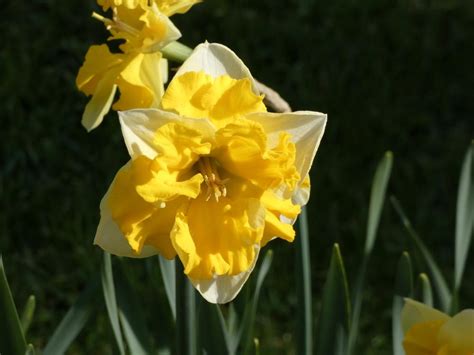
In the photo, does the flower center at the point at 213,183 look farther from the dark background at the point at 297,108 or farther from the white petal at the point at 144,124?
the dark background at the point at 297,108

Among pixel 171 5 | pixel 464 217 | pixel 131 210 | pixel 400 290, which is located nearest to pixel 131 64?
pixel 171 5

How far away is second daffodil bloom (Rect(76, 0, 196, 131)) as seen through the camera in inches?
49.1

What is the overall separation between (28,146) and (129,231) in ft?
6.52

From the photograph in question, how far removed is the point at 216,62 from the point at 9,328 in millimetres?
514

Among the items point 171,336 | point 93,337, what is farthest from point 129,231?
point 93,337

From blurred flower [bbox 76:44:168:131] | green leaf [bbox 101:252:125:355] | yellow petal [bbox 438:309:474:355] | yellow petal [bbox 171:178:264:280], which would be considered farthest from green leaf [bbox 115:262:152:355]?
yellow petal [bbox 438:309:474:355]

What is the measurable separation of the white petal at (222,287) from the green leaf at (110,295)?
13.6 inches

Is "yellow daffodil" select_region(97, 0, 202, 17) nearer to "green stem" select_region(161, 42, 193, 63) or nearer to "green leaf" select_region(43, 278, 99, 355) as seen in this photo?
"green stem" select_region(161, 42, 193, 63)

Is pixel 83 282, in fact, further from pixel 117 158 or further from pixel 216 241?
pixel 216 241

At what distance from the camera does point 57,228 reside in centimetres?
A: 283

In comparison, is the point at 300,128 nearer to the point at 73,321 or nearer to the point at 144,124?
the point at 144,124

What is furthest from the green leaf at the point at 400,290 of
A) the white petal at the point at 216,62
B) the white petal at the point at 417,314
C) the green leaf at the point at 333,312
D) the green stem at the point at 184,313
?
the white petal at the point at 216,62

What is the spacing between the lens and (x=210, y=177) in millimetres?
1198

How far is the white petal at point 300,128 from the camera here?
1.18 metres
